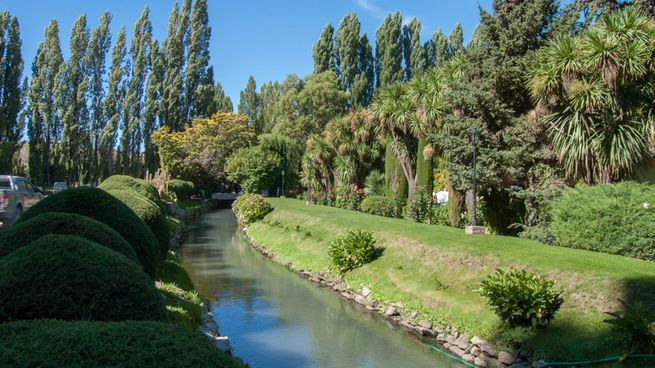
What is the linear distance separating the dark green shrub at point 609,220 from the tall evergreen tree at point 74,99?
41838 millimetres

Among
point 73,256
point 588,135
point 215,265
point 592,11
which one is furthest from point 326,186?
point 73,256

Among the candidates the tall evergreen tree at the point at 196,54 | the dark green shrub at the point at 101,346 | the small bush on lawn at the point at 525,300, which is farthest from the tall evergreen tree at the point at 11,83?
the dark green shrub at the point at 101,346

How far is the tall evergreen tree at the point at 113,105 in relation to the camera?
46.6 metres

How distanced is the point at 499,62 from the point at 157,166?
4363 cm

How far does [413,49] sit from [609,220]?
4810cm

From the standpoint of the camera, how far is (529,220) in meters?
16.6

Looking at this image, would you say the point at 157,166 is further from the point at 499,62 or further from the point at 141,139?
the point at 499,62

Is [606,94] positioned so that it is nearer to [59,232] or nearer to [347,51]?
[59,232]

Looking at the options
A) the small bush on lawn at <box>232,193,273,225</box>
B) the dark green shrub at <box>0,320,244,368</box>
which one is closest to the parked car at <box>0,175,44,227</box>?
the small bush on lawn at <box>232,193,273,225</box>

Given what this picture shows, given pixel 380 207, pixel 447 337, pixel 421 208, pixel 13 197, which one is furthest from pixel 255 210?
pixel 447 337

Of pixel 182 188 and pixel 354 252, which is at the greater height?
pixel 182 188

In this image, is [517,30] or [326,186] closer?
[517,30]

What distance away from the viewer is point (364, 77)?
55188mm

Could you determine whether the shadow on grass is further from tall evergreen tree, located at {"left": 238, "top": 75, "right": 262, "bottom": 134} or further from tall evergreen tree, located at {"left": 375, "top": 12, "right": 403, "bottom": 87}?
tall evergreen tree, located at {"left": 238, "top": 75, "right": 262, "bottom": 134}
